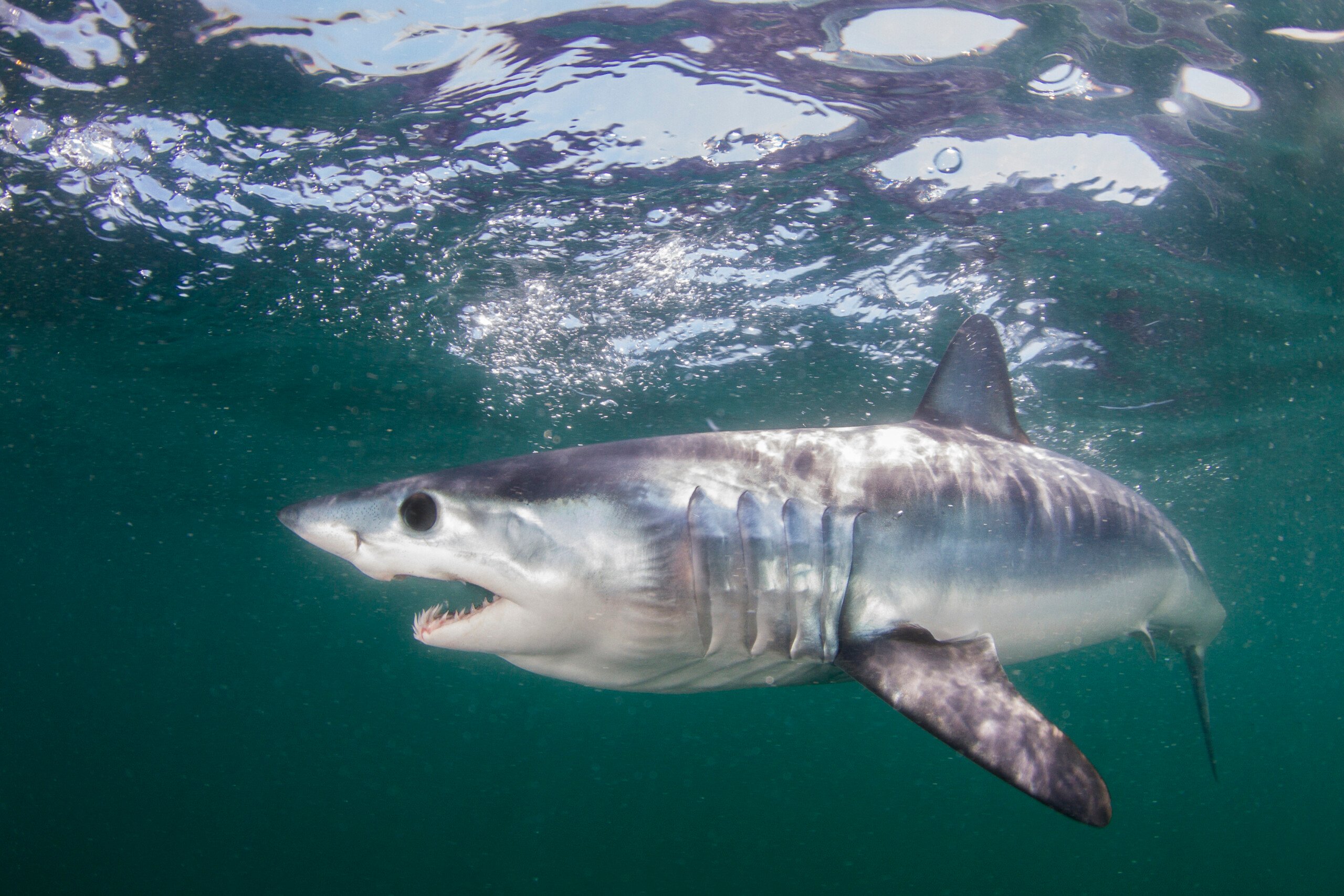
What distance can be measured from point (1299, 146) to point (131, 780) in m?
106

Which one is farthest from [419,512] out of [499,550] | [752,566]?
[752,566]

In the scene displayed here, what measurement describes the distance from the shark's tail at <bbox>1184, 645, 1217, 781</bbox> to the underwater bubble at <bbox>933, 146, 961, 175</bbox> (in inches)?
198

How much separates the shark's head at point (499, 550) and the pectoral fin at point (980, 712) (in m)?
0.88

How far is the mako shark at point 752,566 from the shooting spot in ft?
7.33

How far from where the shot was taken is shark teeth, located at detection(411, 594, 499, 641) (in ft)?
7.89

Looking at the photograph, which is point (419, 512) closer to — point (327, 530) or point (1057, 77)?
point (327, 530)

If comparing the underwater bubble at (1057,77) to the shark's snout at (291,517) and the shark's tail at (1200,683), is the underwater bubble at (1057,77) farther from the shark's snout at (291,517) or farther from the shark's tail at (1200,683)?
the shark's snout at (291,517)

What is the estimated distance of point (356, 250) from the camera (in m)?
9.17

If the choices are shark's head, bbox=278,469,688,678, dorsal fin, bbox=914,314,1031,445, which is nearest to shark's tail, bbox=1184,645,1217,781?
dorsal fin, bbox=914,314,1031,445

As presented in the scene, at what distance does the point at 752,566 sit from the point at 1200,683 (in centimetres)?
591

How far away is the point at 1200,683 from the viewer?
19.8 ft

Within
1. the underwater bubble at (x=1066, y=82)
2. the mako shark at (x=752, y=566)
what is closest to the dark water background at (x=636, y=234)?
the underwater bubble at (x=1066, y=82)

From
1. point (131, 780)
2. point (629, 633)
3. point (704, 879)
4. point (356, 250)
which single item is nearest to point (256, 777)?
point (131, 780)

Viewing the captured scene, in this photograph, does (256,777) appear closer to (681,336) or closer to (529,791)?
(529,791)
